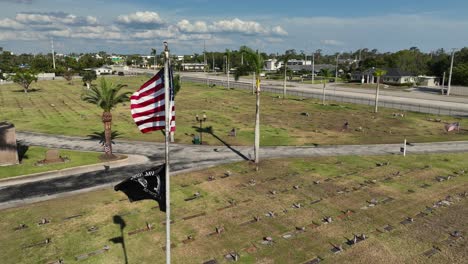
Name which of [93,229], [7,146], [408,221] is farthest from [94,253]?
[7,146]

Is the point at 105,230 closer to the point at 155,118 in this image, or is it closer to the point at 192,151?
the point at 155,118

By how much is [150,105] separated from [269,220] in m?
11.1

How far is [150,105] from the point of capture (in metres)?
11.6

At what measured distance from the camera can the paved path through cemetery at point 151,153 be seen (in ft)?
80.6

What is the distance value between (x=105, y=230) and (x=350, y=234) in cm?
1260

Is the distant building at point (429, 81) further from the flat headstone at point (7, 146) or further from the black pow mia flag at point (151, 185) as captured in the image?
the black pow mia flag at point (151, 185)

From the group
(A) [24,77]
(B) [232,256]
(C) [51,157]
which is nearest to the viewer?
(B) [232,256]

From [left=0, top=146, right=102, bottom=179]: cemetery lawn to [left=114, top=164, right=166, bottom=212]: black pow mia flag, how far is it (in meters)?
19.6

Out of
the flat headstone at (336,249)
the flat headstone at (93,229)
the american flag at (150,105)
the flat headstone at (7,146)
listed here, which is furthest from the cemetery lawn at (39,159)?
the flat headstone at (336,249)

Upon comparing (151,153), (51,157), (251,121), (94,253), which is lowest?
(94,253)

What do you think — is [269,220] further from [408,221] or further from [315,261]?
[408,221]

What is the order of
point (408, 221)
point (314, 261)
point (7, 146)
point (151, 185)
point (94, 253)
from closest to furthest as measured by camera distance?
point (151, 185)
point (314, 261)
point (94, 253)
point (408, 221)
point (7, 146)

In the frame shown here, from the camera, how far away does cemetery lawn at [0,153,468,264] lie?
16.5 meters

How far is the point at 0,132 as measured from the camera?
2902 cm
